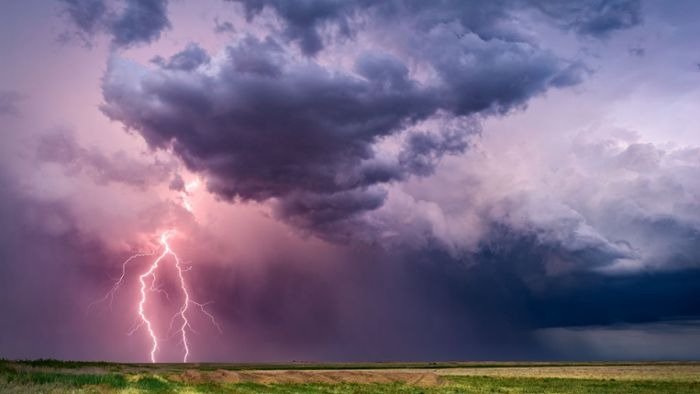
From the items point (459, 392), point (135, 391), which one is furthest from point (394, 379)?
A: point (135, 391)

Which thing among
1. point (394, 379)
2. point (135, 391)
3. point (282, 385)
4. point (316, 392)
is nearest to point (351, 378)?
point (394, 379)

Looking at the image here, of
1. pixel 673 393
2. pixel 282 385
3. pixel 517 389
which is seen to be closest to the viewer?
pixel 673 393

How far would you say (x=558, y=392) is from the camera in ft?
173

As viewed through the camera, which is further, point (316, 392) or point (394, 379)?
point (394, 379)

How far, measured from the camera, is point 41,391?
3697 centimetres

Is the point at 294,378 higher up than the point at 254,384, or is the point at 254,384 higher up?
the point at 294,378

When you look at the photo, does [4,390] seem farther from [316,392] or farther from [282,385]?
[282,385]

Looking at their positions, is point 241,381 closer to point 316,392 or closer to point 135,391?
point 316,392

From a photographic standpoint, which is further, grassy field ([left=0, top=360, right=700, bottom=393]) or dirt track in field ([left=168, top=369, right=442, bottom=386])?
dirt track in field ([left=168, top=369, right=442, bottom=386])

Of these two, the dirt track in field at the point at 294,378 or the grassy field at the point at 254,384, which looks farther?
the dirt track in field at the point at 294,378

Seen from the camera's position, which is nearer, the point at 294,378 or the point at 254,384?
the point at 254,384

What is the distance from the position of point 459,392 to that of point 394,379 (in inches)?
831

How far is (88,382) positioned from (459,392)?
32.2 meters

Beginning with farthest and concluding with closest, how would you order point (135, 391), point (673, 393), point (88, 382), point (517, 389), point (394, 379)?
1. point (394, 379)
2. point (517, 389)
3. point (673, 393)
4. point (88, 382)
5. point (135, 391)
